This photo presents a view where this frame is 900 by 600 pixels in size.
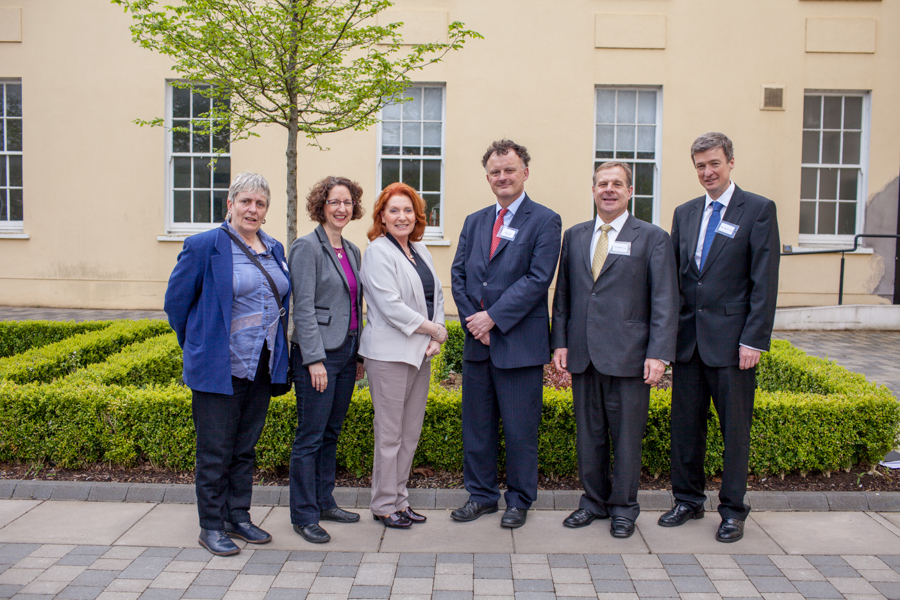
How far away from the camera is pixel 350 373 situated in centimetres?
350

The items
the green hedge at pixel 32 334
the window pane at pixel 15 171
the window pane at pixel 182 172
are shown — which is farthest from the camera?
the window pane at pixel 15 171

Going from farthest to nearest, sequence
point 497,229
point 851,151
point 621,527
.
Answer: point 851,151
point 497,229
point 621,527

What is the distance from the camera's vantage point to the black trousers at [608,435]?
11.3ft

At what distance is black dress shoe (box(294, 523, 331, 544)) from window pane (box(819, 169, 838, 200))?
1067 centimetres

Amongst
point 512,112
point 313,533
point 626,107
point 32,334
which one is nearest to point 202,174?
point 32,334

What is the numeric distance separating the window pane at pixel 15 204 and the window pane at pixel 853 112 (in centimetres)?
1413

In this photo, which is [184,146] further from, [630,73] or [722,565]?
[722,565]

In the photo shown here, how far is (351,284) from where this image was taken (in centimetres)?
346

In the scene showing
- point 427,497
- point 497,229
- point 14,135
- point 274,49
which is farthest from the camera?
point 14,135

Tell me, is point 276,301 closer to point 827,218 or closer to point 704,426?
point 704,426

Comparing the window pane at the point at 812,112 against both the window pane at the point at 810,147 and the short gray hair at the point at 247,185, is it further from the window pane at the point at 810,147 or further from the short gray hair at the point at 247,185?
the short gray hair at the point at 247,185

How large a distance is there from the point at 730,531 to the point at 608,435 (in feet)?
2.54

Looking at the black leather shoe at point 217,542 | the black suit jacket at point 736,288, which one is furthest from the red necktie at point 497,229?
the black leather shoe at point 217,542

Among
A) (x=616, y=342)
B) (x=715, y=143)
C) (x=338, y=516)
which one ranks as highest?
(x=715, y=143)
